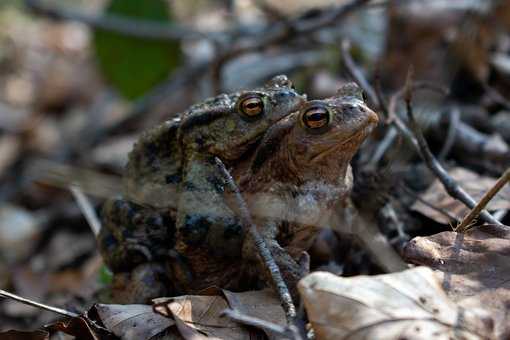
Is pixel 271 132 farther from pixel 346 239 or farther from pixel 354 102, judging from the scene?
pixel 346 239

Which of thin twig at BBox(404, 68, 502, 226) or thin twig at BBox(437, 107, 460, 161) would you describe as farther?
thin twig at BBox(437, 107, 460, 161)

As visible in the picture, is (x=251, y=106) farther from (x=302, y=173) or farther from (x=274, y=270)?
(x=274, y=270)

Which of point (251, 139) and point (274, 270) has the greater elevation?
point (251, 139)

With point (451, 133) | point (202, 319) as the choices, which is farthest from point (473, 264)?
point (451, 133)

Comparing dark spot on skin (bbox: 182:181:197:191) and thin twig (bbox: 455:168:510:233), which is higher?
dark spot on skin (bbox: 182:181:197:191)

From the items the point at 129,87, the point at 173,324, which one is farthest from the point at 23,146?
the point at 173,324

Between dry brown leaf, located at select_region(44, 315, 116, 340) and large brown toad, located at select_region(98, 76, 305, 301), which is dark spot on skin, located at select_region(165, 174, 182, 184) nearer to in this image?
large brown toad, located at select_region(98, 76, 305, 301)

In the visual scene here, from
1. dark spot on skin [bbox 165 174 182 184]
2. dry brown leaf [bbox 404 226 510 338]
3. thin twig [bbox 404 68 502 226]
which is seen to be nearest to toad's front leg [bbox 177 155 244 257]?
dark spot on skin [bbox 165 174 182 184]
